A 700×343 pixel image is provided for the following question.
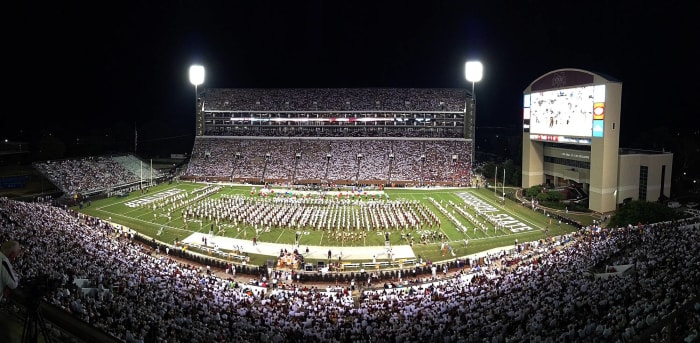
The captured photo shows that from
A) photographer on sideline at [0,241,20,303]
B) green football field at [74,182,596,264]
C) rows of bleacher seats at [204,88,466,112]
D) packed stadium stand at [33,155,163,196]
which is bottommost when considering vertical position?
green football field at [74,182,596,264]

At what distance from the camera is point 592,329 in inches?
348

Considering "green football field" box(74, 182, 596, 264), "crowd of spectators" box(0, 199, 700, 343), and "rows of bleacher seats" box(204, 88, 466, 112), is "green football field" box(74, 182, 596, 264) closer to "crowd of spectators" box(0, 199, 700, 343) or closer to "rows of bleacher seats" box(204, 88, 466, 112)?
"crowd of spectators" box(0, 199, 700, 343)

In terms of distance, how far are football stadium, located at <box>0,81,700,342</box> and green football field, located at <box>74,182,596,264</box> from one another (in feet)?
0.64

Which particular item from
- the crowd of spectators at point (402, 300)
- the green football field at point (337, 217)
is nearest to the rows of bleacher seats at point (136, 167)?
the green football field at point (337, 217)

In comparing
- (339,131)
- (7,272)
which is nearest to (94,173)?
(339,131)

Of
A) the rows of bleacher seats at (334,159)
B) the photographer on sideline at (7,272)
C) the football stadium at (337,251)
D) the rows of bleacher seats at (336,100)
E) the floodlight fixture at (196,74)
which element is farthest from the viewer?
the rows of bleacher seats at (336,100)

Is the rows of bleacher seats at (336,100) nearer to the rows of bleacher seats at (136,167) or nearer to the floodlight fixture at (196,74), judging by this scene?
the floodlight fixture at (196,74)

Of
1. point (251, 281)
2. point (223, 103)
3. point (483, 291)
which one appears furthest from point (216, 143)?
point (483, 291)

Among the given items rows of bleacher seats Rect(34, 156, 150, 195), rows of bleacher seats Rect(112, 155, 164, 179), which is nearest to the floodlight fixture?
rows of bleacher seats Rect(112, 155, 164, 179)

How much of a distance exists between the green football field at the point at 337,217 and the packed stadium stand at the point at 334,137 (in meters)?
8.68

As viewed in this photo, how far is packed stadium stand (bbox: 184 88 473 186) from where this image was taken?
53750 millimetres

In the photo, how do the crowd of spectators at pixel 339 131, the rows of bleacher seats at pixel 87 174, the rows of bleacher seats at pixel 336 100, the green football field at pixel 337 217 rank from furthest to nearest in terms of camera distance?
the rows of bleacher seats at pixel 336 100 < the crowd of spectators at pixel 339 131 < the rows of bleacher seats at pixel 87 174 < the green football field at pixel 337 217

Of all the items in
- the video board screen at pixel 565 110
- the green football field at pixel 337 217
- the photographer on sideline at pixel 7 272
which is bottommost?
the green football field at pixel 337 217

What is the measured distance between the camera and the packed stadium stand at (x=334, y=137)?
176 ft
